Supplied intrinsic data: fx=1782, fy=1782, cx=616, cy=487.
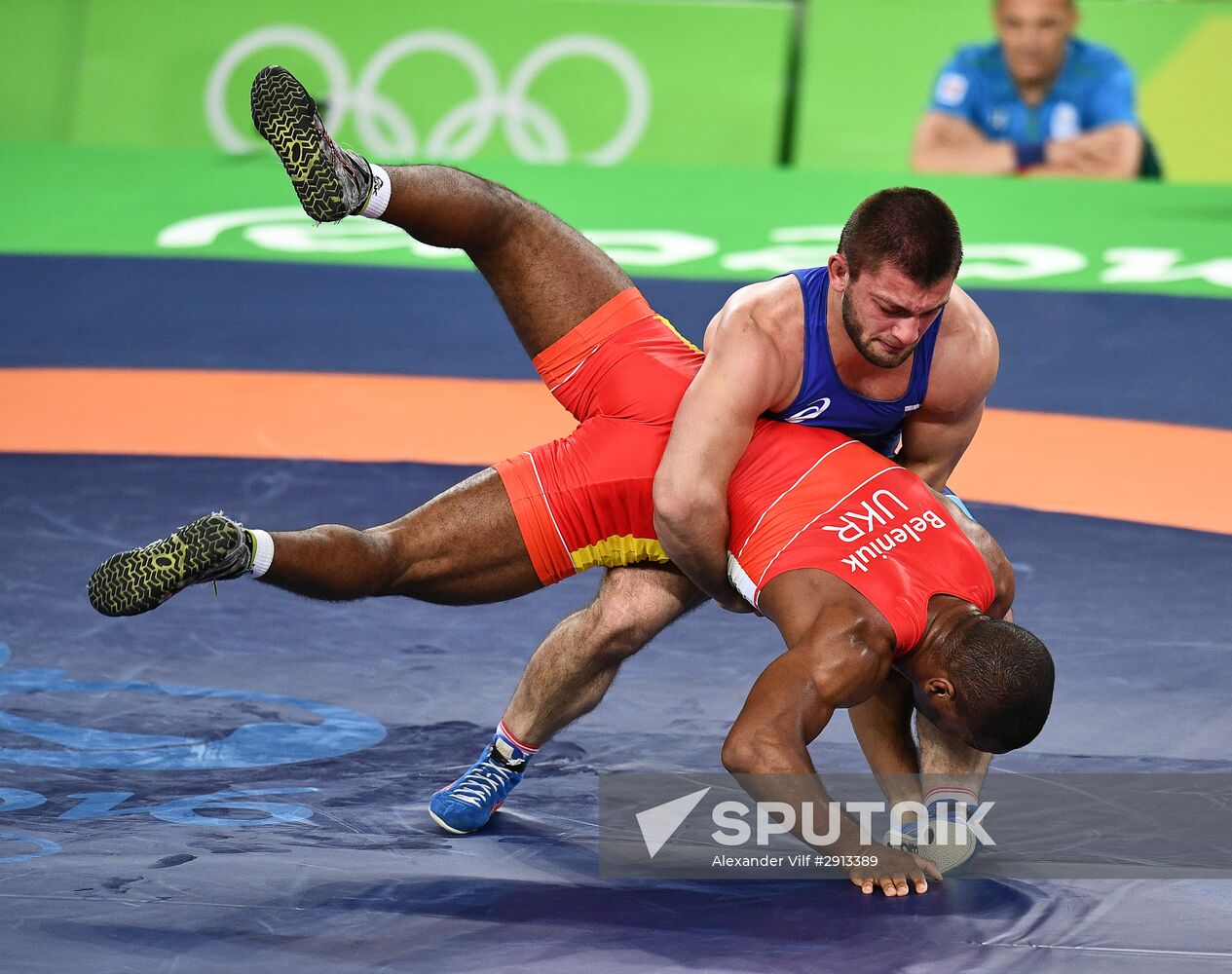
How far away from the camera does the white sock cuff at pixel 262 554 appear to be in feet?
12.6

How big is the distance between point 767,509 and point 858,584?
0.36 m

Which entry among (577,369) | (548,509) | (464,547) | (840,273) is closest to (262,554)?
(464,547)

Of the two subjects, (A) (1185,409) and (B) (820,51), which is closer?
(A) (1185,409)

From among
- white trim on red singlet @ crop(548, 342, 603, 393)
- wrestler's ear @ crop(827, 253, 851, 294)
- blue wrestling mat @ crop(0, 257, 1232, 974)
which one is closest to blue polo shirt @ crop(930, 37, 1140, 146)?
blue wrestling mat @ crop(0, 257, 1232, 974)

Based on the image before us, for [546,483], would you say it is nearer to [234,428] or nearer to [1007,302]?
[234,428]

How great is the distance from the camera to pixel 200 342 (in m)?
8.16

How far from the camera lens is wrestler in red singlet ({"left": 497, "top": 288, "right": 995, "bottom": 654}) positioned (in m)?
3.80

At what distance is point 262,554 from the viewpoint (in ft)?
12.6

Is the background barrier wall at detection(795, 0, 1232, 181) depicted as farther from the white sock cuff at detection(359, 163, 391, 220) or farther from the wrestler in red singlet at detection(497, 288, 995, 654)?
the white sock cuff at detection(359, 163, 391, 220)

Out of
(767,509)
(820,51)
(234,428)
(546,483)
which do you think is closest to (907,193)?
(767,509)

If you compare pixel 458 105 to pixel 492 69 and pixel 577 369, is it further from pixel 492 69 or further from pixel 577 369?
pixel 577 369

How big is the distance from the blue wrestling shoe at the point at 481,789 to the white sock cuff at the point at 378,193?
1.27 m

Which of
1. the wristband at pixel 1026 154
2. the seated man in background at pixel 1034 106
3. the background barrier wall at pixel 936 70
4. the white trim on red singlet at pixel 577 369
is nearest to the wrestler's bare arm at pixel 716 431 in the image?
the white trim on red singlet at pixel 577 369

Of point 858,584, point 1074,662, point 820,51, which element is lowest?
point 1074,662
